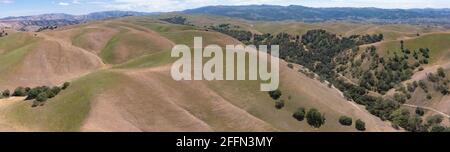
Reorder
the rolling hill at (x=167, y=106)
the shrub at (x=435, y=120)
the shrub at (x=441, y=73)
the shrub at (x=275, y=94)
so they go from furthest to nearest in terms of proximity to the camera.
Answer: the shrub at (x=441, y=73), the shrub at (x=435, y=120), the shrub at (x=275, y=94), the rolling hill at (x=167, y=106)

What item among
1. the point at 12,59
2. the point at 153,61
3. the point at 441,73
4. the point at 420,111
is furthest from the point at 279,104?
the point at 12,59

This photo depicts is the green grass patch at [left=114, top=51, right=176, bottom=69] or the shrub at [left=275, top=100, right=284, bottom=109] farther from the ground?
the green grass patch at [left=114, top=51, right=176, bottom=69]

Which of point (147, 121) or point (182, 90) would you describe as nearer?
point (147, 121)

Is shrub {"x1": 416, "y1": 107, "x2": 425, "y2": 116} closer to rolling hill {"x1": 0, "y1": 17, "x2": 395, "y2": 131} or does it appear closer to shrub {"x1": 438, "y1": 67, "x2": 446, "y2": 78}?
rolling hill {"x1": 0, "y1": 17, "x2": 395, "y2": 131}

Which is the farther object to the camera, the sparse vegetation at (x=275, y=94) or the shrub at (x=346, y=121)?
the sparse vegetation at (x=275, y=94)

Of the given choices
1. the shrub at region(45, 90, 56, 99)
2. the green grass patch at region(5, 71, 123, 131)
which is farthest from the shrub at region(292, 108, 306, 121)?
the shrub at region(45, 90, 56, 99)

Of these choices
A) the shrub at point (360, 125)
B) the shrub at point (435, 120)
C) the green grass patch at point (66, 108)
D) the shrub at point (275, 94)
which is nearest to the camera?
the green grass patch at point (66, 108)

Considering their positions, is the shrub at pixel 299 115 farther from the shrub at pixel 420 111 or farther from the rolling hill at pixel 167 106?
the shrub at pixel 420 111

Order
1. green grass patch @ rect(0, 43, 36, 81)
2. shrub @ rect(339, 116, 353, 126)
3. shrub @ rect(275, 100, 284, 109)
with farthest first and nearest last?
1. green grass patch @ rect(0, 43, 36, 81)
2. shrub @ rect(275, 100, 284, 109)
3. shrub @ rect(339, 116, 353, 126)

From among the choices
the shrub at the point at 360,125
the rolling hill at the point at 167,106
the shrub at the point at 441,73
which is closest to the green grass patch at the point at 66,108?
the rolling hill at the point at 167,106
